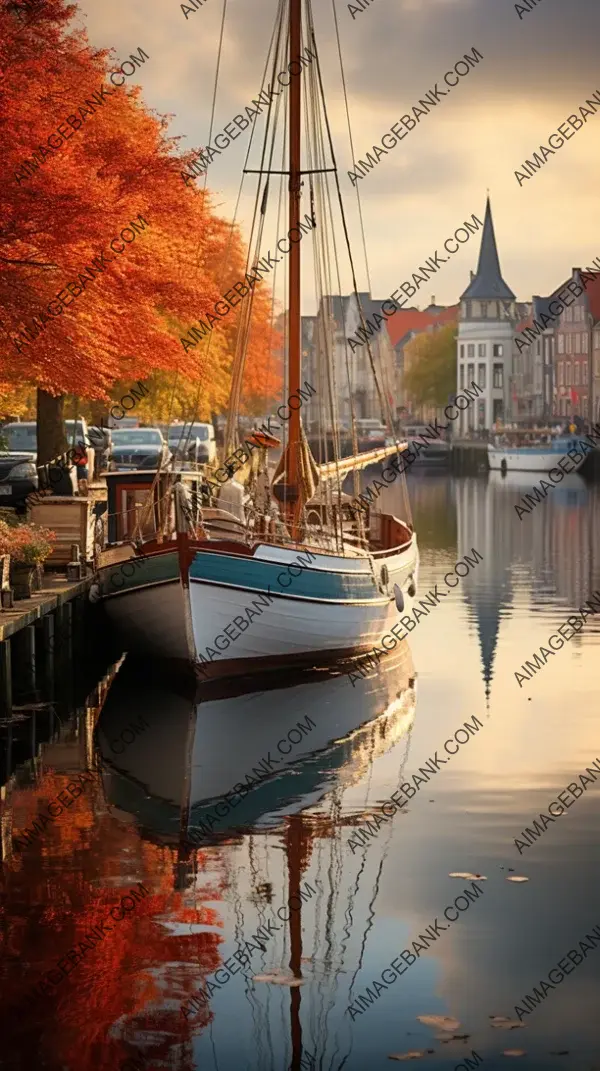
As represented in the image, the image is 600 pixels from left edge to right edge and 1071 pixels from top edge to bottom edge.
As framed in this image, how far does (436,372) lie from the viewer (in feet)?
591

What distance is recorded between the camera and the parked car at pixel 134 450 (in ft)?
165

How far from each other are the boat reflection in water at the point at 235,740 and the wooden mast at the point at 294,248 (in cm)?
347

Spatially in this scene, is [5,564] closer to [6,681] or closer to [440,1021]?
[6,681]

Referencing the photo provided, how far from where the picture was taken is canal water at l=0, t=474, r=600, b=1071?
11.9 m

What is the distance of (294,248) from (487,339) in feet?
499

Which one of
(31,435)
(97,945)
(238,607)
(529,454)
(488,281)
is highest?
(488,281)

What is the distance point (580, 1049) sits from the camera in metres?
11.6

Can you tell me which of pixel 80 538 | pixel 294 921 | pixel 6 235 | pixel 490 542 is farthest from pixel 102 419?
pixel 294 921

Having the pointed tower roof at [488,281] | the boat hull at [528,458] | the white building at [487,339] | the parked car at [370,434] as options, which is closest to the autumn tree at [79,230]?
the boat hull at [528,458]

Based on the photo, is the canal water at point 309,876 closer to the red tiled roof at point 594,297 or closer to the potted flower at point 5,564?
the potted flower at point 5,564

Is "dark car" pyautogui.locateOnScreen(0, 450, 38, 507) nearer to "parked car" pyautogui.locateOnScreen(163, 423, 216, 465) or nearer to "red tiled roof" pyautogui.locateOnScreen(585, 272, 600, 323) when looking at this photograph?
"parked car" pyautogui.locateOnScreen(163, 423, 216, 465)

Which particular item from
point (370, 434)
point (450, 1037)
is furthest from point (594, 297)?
point (450, 1037)

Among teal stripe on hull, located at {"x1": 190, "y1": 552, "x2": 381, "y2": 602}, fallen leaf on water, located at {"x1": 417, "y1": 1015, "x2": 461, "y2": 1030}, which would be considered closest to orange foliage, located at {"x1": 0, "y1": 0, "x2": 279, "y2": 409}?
teal stripe on hull, located at {"x1": 190, "y1": 552, "x2": 381, "y2": 602}

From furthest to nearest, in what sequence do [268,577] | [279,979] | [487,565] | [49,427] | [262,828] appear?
[487,565]
[49,427]
[268,577]
[262,828]
[279,979]
